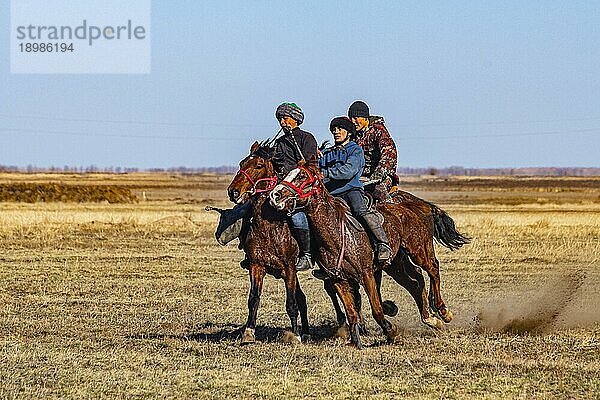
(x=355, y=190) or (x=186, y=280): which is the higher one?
(x=355, y=190)

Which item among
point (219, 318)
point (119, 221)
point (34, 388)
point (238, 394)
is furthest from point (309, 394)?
point (119, 221)

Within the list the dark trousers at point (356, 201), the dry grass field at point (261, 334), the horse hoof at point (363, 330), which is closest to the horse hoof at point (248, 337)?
the dry grass field at point (261, 334)

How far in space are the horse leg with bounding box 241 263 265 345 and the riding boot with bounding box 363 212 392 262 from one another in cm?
131

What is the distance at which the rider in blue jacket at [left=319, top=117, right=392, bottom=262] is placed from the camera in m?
11.5

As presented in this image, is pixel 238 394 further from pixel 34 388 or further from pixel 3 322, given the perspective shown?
pixel 3 322

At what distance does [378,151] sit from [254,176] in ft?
6.26

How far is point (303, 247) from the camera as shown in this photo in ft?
37.5

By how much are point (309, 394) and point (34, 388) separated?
2453mm

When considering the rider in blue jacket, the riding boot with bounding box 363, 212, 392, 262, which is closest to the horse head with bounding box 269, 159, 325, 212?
the rider in blue jacket

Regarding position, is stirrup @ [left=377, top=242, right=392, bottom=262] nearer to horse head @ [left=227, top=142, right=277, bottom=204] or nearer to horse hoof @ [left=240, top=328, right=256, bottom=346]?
horse head @ [left=227, top=142, right=277, bottom=204]

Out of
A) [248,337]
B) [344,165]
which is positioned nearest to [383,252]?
[344,165]

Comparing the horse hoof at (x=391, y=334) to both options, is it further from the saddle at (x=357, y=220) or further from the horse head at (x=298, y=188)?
the horse head at (x=298, y=188)

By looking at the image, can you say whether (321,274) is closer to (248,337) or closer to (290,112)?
(248,337)

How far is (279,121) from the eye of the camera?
1173 cm
